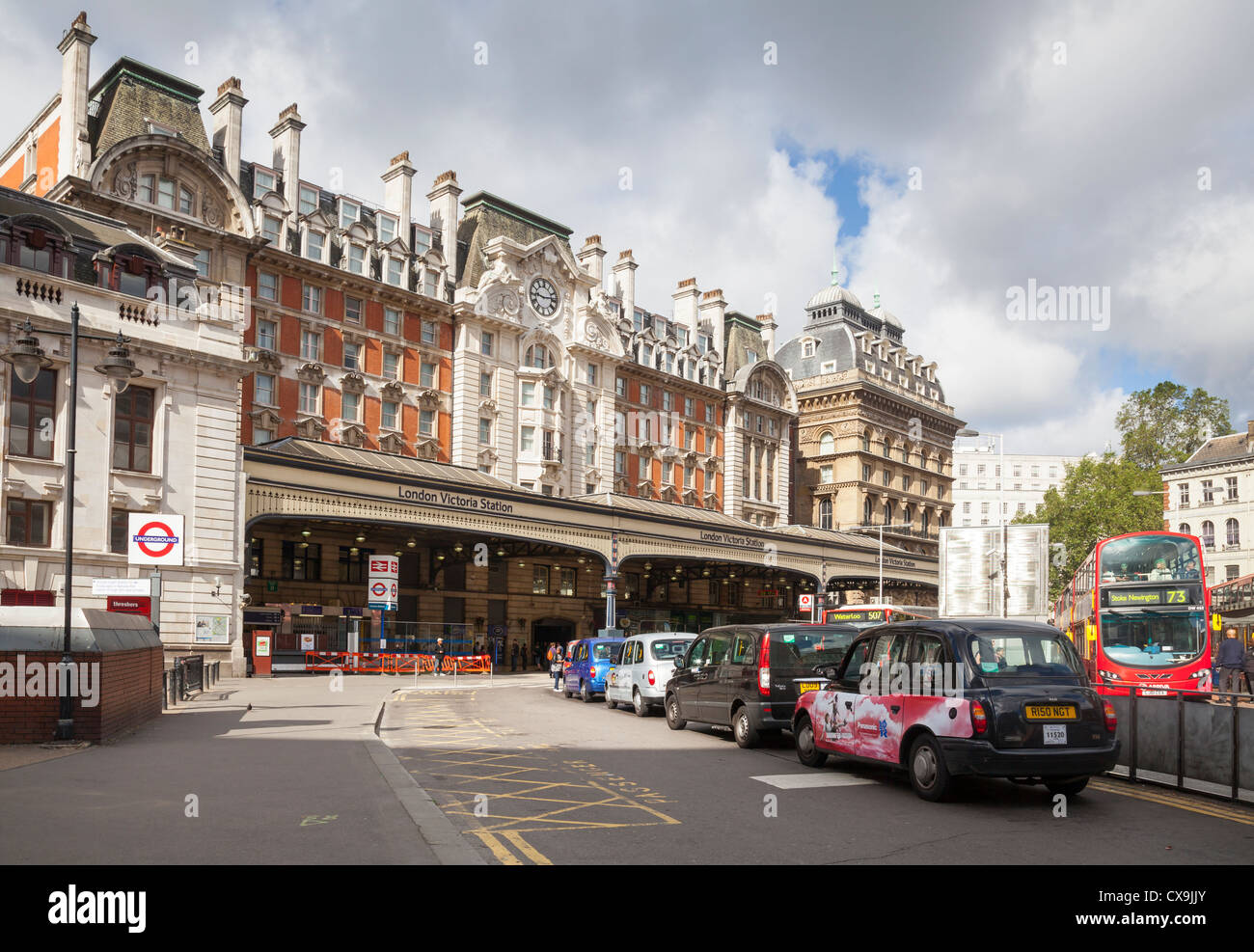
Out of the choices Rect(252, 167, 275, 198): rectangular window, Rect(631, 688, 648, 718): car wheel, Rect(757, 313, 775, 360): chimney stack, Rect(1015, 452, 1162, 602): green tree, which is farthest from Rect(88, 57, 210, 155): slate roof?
Rect(1015, 452, 1162, 602): green tree

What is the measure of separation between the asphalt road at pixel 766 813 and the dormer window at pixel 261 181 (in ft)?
120

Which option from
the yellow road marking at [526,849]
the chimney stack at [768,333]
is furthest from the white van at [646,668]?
the chimney stack at [768,333]

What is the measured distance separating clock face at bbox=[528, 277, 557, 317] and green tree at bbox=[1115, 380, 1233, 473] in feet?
165

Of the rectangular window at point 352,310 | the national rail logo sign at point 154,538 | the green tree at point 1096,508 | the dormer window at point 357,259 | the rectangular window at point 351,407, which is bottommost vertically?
the national rail logo sign at point 154,538

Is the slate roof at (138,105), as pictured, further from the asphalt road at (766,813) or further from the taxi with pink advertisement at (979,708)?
the taxi with pink advertisement at (979,708)

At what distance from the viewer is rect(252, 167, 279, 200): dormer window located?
150 ft

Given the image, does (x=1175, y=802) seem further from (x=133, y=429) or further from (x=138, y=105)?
(x=138, y=105)

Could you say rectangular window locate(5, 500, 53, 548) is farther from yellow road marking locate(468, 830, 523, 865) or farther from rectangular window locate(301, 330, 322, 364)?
yellow road marking locate(468, 830, 523, 865)

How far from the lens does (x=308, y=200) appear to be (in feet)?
159

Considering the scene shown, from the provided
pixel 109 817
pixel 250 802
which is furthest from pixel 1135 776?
pixel 109 817

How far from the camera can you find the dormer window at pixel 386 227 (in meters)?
51.4
